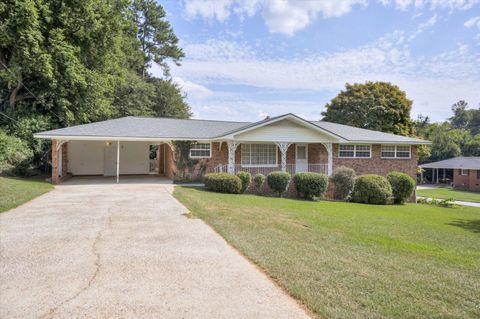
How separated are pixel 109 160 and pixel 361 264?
19464mm

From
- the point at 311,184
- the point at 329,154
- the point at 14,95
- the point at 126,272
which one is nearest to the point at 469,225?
the point at 311,184

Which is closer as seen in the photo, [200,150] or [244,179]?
[244,179]

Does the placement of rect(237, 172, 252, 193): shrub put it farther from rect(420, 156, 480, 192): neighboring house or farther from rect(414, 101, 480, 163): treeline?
rect(414, 101, 480, 163): treeline

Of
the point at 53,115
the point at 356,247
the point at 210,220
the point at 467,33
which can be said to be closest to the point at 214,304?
the point at 356,247

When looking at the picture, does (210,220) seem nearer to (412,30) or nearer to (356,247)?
(356,247)

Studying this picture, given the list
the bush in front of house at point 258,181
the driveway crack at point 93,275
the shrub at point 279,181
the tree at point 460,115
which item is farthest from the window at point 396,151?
the tree at point 460,115

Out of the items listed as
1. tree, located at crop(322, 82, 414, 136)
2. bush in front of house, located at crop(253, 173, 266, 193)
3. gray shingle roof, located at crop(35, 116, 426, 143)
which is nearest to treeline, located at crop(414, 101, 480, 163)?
tree, located at crop(322, 82, 414, 136)

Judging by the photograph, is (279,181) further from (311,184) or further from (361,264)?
(361,264)

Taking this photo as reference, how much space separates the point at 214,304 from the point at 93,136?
1376 centimetres

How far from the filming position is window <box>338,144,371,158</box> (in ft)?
65.4

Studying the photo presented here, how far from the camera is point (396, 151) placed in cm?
2088

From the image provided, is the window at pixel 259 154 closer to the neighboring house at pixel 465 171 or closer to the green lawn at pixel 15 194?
the green lawn at pixel 15 194

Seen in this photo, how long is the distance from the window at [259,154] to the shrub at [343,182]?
4.34 meters

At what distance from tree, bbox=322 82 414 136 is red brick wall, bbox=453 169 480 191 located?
325 inches
